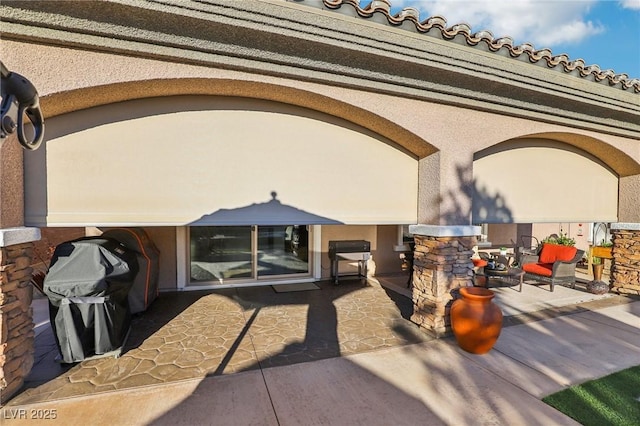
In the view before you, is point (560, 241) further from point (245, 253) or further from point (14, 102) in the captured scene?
point (14, 102)

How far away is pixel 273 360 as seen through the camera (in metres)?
4.20

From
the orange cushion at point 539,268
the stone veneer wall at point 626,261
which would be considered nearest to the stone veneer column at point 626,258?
the stone veneer wall at point 626,261

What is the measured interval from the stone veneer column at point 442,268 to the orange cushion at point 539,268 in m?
4.36

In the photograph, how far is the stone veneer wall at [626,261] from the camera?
7.25m

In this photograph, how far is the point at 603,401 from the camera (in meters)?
3.32

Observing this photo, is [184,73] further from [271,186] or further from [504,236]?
[504,236]

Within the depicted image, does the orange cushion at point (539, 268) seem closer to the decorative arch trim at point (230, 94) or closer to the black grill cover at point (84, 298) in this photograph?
the decorative arch trim at point (230, 94)

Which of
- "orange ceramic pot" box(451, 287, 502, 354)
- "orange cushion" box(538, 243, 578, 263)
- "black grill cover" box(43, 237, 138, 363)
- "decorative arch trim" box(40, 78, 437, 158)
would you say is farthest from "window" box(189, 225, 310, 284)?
"orange cushion" box(538, 243, 578, 263)

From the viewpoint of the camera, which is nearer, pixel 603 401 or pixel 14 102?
pixel 14 102

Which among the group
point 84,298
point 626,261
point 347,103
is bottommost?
point 626,261

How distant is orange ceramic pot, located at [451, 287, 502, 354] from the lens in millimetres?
4246

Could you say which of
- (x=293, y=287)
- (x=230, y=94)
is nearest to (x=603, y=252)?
(x=293, y=287)

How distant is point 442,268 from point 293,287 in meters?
4.30

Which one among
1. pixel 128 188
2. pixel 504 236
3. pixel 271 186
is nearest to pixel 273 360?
pixel 271 186
